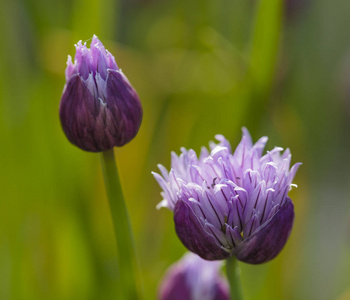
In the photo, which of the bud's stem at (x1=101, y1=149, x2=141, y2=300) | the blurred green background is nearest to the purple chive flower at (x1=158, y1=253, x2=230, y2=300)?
the bud's stem at (x1=101, y1=149, x2=141, y2=300)

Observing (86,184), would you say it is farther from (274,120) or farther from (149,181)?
(274,120)

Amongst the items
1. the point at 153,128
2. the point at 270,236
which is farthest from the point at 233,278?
the point at 153,128

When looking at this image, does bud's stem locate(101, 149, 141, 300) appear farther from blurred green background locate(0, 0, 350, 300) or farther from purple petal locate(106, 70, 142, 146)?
blurred green background locate(0, 0, 350, 300)

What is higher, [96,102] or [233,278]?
[96,102]

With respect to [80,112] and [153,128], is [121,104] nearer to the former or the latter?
[80,112]

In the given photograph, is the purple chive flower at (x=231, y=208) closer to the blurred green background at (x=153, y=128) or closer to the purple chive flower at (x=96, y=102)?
the purple chive flower at (x=96, y=102)
